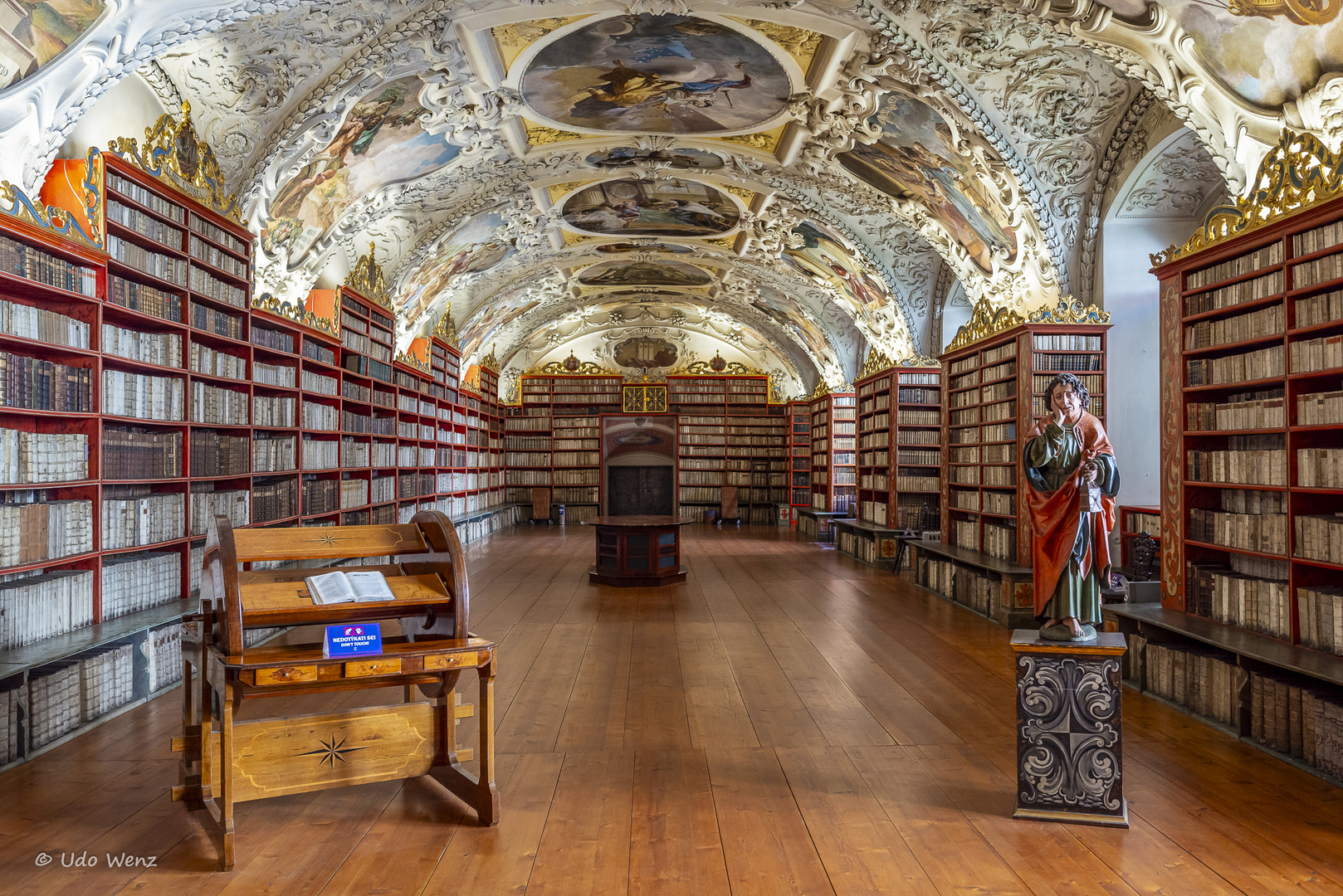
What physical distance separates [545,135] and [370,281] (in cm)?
306

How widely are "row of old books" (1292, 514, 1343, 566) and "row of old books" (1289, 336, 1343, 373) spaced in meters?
0.86

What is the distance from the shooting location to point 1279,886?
310cm

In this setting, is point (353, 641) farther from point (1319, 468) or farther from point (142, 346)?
point (1319, 468)

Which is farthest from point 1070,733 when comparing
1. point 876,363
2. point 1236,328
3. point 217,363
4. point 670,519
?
point 876,363

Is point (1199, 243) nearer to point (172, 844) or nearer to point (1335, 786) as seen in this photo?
point (1335, 786)

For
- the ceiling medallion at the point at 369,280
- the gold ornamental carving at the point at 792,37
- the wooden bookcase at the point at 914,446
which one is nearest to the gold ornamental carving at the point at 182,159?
the ceiling medallion at the point at 369,280

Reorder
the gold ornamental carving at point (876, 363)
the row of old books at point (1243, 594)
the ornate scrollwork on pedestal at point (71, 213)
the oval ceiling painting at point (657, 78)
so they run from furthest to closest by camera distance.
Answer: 1. the gold ornamental carving at point (876, 363)
2. the oval ceiling painting at point (657, 78)
3. the row of old books at point (1243, 594)
4. the ornate scrollwork on pedestal at point (71, 213)

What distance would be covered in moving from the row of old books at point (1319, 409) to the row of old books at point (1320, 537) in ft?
1.81

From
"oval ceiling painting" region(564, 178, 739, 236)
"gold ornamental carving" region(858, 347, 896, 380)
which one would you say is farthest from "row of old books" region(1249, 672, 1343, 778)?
"oval ceiling painting" region(564, 178, 739, 236)

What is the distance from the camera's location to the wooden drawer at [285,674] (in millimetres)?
3332

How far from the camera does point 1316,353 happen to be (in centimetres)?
494

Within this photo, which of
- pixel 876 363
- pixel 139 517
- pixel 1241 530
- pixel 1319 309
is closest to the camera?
pixel 1319 309

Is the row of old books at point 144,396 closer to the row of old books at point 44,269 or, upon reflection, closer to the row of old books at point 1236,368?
the row of old books at point 44,269

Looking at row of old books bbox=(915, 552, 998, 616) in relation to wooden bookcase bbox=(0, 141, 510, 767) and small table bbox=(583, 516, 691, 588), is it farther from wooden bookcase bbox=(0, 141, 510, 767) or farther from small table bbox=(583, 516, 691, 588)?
wooden bookcase bbox=(0, 141, 510, 767)
